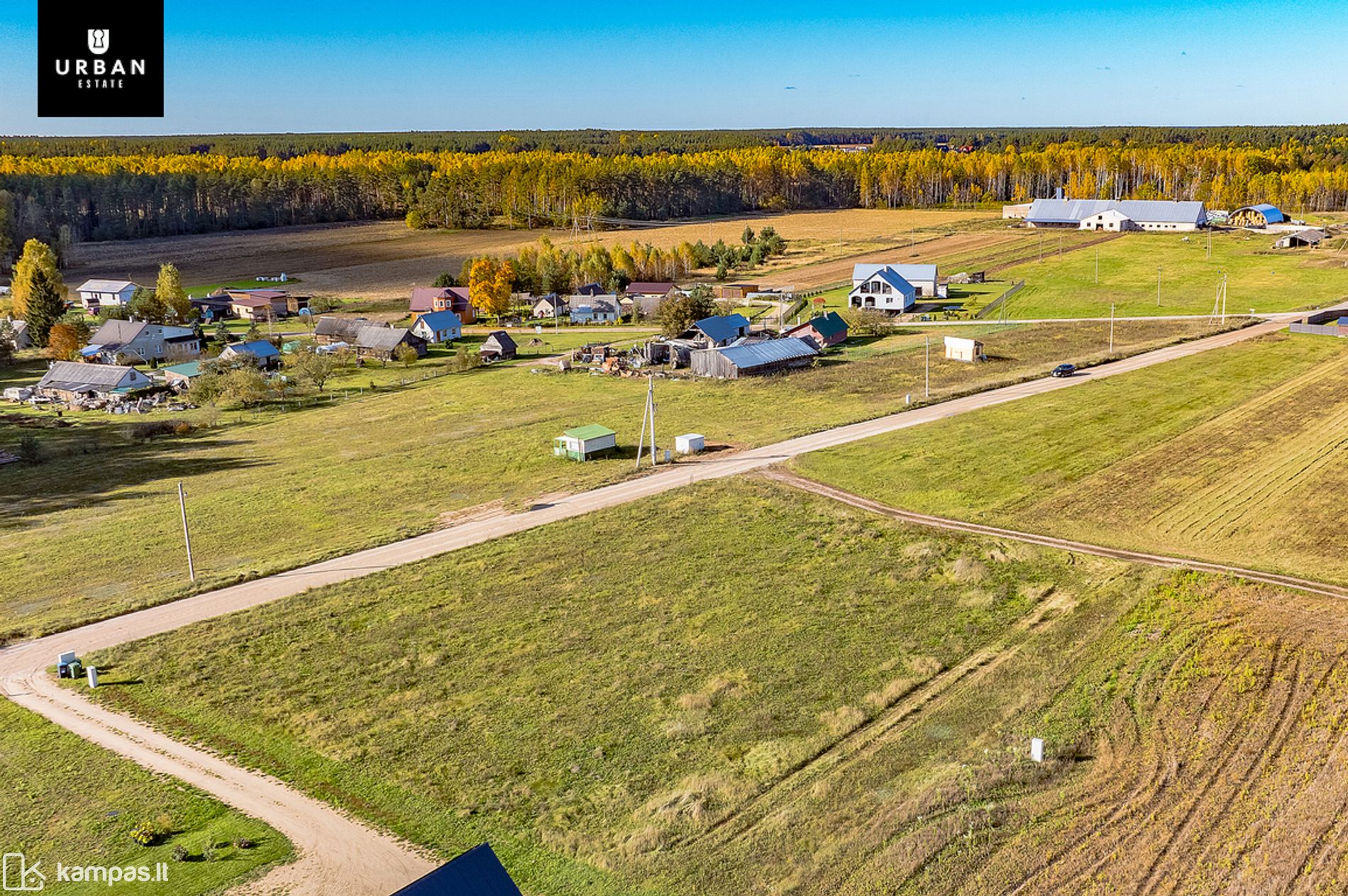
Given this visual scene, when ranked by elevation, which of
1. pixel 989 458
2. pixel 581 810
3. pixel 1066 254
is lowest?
pixel 581 810

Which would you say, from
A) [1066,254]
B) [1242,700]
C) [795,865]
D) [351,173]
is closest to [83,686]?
[795,865]

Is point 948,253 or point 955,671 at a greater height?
point 948,253

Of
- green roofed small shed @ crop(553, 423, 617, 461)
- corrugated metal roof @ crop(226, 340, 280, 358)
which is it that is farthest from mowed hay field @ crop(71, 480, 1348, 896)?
corrugated metal roof @ crop(226, 340, 280, 358)

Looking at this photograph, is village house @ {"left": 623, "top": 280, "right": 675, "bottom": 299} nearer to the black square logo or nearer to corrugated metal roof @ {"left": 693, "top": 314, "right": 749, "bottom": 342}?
corrugated metal roof @ {"left": 693, "top": 314, "right": 749, "bottom": 342}

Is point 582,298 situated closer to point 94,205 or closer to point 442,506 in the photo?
point 442,506

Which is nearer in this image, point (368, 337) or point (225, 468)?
→ point (225, 468)

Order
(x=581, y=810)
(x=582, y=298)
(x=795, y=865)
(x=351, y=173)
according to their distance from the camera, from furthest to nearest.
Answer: (x=351, y=173) < (x=582, y=298) < (x=581, y=810) < (x=795, y=865)
